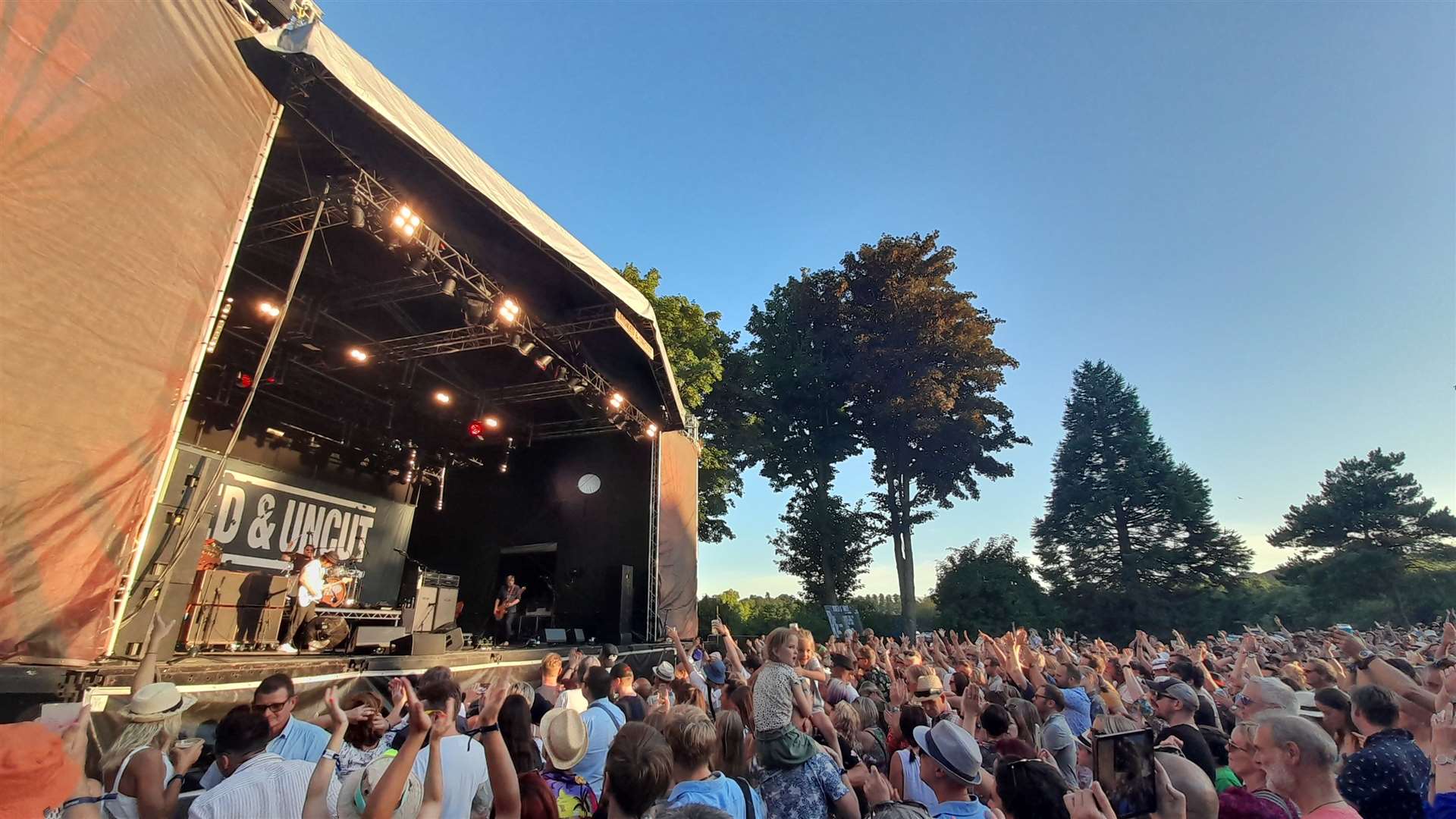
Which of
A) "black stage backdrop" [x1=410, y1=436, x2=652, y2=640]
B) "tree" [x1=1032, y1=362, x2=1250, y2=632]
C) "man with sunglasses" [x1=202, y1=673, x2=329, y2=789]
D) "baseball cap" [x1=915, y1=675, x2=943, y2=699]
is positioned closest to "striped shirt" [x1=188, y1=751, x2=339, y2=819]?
"man with sunglasses" [x1=202, y1=673, x2=329, y2=789]

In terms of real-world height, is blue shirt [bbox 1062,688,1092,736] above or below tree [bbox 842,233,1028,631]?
below

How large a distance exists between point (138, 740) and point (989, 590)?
2450 centimetres

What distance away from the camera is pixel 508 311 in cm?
812

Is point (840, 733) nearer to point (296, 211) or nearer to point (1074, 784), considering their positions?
point (1074, 784)

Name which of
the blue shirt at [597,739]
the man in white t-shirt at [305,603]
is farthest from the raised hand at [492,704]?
the man in white t-shirt at [305,603]

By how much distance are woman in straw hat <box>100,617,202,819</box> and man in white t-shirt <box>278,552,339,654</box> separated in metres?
5.92

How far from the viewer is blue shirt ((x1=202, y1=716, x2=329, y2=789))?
2.75m

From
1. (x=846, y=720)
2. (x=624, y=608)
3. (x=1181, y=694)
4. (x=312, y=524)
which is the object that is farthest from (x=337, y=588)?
(x=1181, y=694)

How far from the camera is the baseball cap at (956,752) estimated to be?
2.27 metres

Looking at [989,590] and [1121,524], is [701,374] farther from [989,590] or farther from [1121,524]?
[1121,524]

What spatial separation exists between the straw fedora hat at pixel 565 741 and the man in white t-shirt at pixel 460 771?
1.26 ft

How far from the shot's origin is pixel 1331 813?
1.92m

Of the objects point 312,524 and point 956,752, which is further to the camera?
point 312,524

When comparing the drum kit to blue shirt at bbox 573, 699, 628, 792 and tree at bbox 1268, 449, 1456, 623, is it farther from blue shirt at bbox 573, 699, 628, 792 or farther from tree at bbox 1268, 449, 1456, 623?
tree at bbox 1268, 449, 1456, 623
